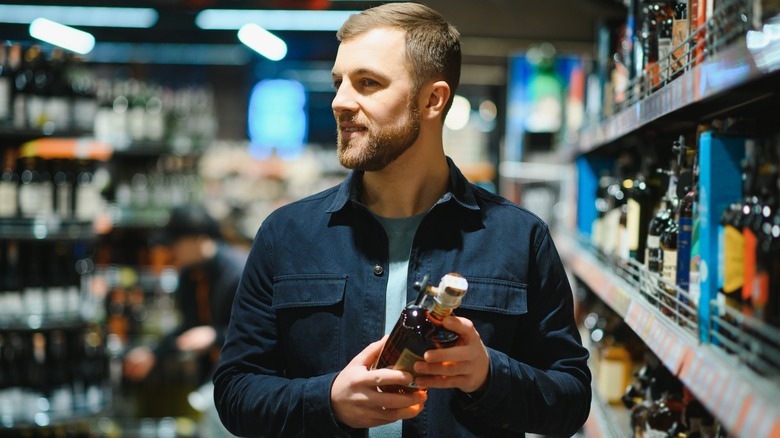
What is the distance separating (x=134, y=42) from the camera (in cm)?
823

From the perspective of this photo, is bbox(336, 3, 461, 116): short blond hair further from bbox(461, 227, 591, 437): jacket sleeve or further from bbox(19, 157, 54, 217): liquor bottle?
bbox(19, 157, 54, 217): liquor bottle

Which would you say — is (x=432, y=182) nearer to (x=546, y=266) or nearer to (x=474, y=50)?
(x=546, y=266)

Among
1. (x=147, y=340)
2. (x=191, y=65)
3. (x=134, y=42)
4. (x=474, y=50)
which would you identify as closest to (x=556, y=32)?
(x=474, y=50)

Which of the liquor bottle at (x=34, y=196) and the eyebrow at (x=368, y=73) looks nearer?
the eyebrow at (x=368, y=73)

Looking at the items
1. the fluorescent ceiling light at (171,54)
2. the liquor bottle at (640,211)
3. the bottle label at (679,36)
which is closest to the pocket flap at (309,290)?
the bottle label at (679,36)

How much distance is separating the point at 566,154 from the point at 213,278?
6.75ft

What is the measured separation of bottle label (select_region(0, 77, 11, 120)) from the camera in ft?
14.6

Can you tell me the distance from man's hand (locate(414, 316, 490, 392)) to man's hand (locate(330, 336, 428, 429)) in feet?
0.15

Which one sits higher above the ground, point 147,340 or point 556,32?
point 556,32

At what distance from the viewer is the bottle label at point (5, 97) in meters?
4.46

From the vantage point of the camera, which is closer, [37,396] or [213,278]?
[37,396]

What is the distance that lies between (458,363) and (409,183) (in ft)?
1.69

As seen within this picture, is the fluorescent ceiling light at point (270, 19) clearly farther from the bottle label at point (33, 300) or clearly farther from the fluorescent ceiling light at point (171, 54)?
the bottle label at point (33, 300)

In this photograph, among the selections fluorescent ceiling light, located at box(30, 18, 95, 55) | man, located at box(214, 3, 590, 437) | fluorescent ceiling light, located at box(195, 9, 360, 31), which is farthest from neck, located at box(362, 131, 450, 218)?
fluorescent ceiling light, located at box(30, 18, 95, 55)
